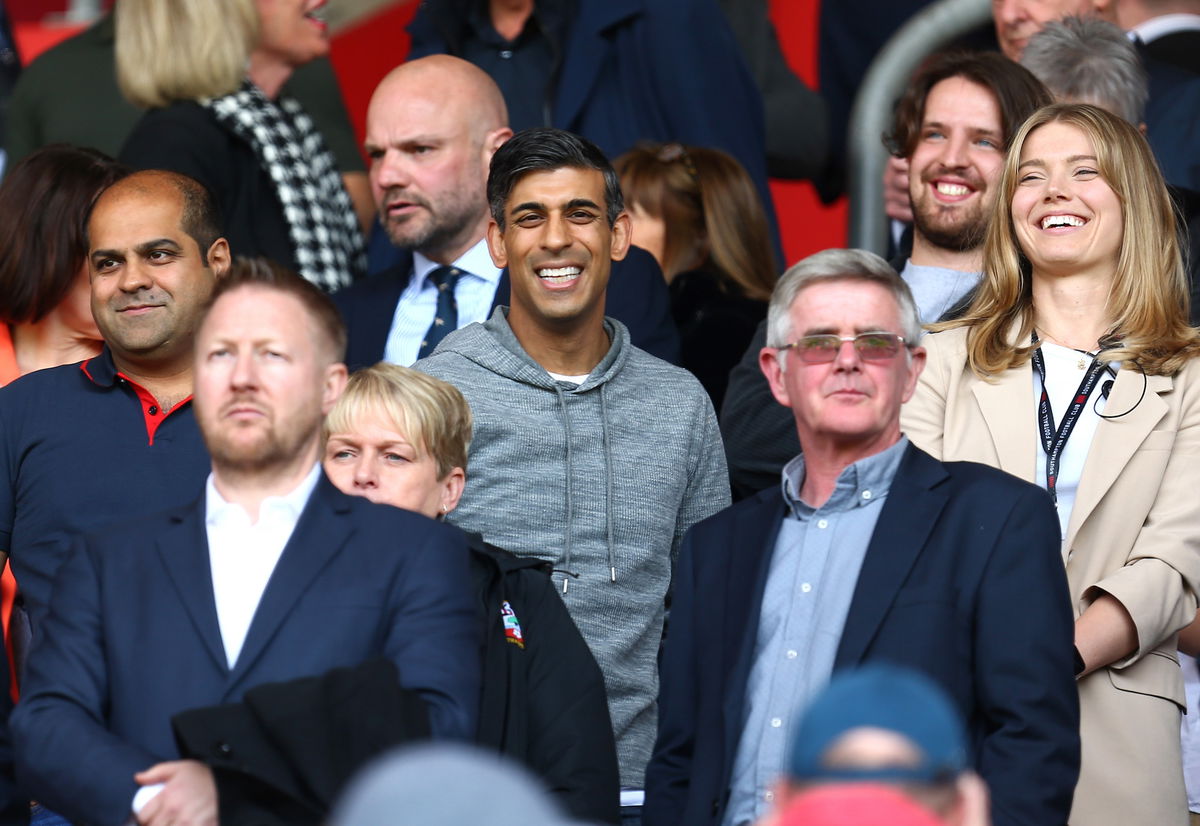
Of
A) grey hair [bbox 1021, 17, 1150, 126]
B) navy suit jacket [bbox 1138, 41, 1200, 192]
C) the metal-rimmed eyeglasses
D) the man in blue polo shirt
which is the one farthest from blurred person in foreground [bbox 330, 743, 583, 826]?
navy suit jacket [bbox 1138, 41, 1200, 192]

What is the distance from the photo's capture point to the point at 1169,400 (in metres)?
3.82

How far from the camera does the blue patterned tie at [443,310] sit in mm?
4883

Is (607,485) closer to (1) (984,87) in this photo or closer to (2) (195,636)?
(2) (195,636)

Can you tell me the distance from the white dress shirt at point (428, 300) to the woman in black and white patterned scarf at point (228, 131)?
18.6 inches

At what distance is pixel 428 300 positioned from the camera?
16.6 ft

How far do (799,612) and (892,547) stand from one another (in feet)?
0.66

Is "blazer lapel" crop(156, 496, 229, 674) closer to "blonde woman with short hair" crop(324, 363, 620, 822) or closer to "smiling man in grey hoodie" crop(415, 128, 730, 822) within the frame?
"blonde woman with short hair" crop(324, 363, 620, 822)

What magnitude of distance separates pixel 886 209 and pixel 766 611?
8.57 feet

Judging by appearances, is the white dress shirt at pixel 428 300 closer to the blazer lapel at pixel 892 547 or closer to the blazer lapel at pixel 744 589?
the blazer lapel at pixel 744 589

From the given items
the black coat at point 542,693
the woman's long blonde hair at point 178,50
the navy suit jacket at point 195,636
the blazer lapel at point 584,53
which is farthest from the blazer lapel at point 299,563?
the blazer lapel at point 584,53

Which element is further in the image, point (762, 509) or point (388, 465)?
point (388, 465)

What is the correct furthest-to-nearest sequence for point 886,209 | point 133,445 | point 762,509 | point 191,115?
point 886,209 → point 191,115 → point 133,445 → point 762,509

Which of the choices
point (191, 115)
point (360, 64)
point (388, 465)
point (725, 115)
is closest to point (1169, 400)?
point (388, 465)

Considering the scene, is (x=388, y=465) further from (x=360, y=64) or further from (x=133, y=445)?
(x=360, y=64)
